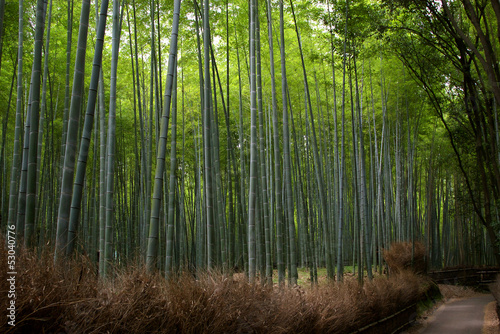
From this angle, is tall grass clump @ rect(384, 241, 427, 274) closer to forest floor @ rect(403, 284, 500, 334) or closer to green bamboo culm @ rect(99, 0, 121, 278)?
forest floor @ rect(403, 284, 500, 334)

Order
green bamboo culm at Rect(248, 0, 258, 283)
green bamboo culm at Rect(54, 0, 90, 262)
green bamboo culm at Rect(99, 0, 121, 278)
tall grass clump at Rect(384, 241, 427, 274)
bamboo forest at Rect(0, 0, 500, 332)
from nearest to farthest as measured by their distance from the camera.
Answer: green bamboo culm at Rect(54, 0, 90, 262), bamboo forest at Rect(0, 0, 500, 332), green bamboo culm at Rect(99, 0, 121, 278), green bamboo culm at Rect(248, 0, 258, 283), tall grass clump at Rect(384, 241, 427, 274)

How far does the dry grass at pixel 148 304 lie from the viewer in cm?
157

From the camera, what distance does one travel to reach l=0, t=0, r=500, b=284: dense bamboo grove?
2.87 meters

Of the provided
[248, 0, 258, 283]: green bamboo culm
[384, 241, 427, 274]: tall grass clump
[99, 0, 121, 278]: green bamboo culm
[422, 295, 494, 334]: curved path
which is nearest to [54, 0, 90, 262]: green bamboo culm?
[99, 0, 121, 278]: green bamboo culm

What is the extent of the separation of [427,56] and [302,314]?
5.80m

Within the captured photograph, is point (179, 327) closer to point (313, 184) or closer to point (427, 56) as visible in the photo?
point (427, 56)

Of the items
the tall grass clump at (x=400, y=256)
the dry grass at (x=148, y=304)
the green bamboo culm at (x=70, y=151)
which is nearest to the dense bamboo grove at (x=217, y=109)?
the green bamboo culm at (x=70, y=151)

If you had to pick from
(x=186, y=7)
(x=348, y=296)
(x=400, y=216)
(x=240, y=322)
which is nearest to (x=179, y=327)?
(x=240, y=322)

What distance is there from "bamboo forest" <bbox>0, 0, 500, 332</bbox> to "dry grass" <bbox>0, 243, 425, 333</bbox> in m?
0.15

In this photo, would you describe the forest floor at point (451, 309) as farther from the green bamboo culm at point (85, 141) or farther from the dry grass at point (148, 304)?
the green bamboo culm at point (85, 141)

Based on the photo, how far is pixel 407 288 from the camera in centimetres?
661

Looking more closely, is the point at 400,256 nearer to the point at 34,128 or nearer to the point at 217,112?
the point at 217,112

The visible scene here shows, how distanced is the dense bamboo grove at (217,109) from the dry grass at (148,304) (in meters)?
0.19

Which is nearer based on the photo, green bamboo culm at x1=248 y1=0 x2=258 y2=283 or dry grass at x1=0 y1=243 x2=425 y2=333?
dry grass at x1=0 y1=243 x2=425 y2=333
